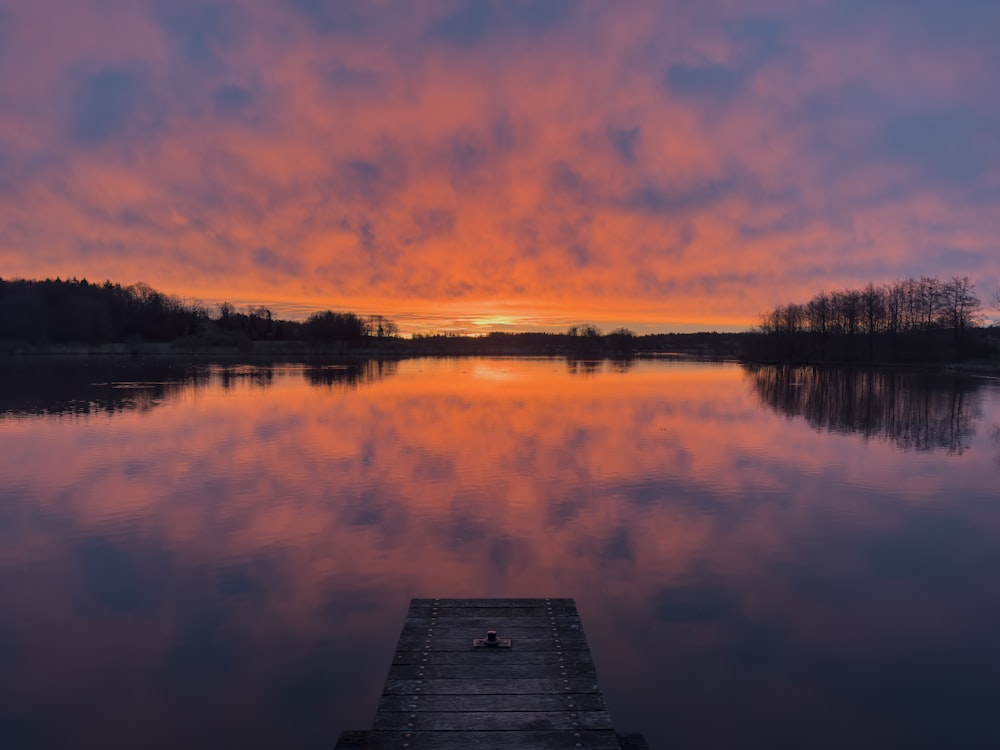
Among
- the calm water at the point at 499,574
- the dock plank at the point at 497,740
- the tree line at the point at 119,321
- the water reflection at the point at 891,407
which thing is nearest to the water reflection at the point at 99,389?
the calm water at the point at 499,574

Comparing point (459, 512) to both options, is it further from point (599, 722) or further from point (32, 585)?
point (599, 722)

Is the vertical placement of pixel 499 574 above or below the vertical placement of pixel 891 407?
below

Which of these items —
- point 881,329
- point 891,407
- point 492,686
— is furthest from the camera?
point 881,329

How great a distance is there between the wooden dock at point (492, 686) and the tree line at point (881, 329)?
364ft

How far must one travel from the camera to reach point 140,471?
2130 cm

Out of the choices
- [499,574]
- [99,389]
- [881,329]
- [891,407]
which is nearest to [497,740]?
[499,574]

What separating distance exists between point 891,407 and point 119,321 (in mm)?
154387

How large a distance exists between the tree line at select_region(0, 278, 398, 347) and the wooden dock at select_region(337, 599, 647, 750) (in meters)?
144

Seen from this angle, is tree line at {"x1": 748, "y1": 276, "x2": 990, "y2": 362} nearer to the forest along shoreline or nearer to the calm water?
the forest along shoreline

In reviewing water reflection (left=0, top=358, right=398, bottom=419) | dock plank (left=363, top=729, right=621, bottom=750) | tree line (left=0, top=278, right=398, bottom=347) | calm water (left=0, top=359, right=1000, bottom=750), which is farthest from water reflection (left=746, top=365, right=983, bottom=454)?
tree line (left=0, top=278, right=398, bottom=347)

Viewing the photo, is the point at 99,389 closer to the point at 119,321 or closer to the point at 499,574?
the point at 499,574

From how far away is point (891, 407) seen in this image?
42094 millimetres

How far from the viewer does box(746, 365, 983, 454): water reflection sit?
1196 inches

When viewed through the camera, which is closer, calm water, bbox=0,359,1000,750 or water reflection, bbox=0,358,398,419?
calm water, bbox=0,359,1000,750
